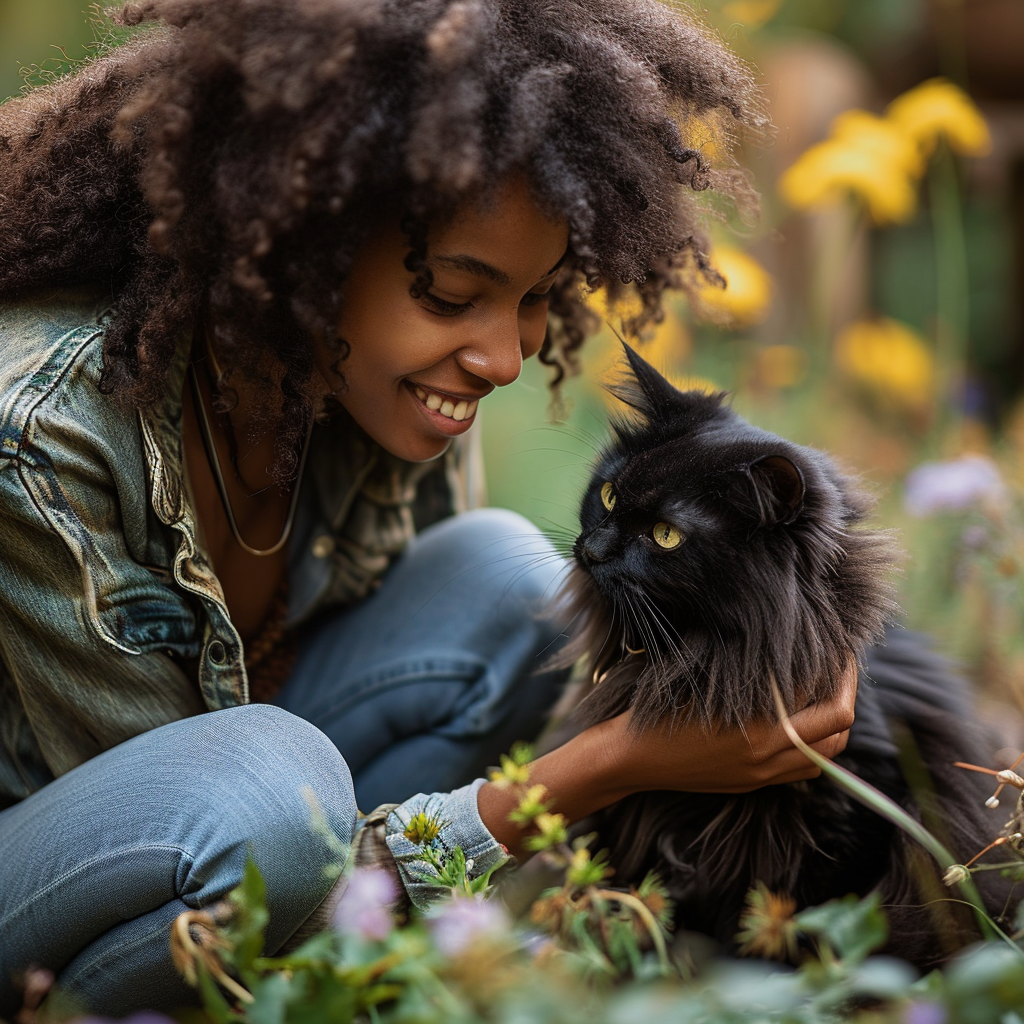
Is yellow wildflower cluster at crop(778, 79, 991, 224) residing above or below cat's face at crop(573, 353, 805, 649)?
above

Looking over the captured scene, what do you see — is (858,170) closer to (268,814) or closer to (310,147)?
(310,147)

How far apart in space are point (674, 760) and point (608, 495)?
342mm

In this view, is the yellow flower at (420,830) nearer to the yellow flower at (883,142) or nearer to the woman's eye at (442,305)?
the woman's eye at (442,305)

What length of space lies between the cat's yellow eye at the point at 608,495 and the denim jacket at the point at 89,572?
0.41m

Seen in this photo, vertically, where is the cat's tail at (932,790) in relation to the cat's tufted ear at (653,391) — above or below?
below

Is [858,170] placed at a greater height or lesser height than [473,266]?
lesser

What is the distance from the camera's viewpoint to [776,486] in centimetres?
111

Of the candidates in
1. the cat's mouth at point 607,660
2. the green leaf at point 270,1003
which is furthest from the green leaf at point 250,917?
the cat's mouth at point 607,660

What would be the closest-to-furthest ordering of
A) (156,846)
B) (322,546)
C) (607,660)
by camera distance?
(156,846) → (607,660) → (322,546)

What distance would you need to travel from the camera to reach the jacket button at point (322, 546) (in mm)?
1507

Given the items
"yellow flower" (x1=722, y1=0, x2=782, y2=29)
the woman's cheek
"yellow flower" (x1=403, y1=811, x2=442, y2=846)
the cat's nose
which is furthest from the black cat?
"yellow flower" (x1=722, y1=0, x2=782, y2=29)

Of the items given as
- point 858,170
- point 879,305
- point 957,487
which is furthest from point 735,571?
point 879,305

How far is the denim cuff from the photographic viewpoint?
1.11 m

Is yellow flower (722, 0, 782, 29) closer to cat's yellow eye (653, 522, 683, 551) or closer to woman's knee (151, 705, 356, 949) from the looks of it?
cat's yellow eye (653, 522, 683, 551)
